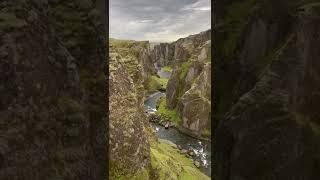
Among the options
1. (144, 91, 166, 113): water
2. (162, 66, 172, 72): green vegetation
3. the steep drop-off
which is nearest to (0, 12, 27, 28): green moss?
the steep drop-off

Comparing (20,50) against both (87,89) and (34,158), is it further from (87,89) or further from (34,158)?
(87,89)

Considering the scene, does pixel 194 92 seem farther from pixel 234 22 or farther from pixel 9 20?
pixel 9 20

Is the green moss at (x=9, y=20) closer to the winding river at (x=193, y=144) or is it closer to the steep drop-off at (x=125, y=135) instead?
the steep drop-off at (x=125, y=135)

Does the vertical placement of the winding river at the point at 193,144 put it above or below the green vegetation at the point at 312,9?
below

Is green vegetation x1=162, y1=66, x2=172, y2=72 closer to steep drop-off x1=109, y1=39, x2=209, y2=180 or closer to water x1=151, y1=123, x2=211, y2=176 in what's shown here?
water x1=151, y1=123, x2=211, y2=176

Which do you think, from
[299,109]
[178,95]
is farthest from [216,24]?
[178,95]

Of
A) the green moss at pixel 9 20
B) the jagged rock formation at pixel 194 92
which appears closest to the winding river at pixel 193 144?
the jagged rock formation at pixel 194 92
